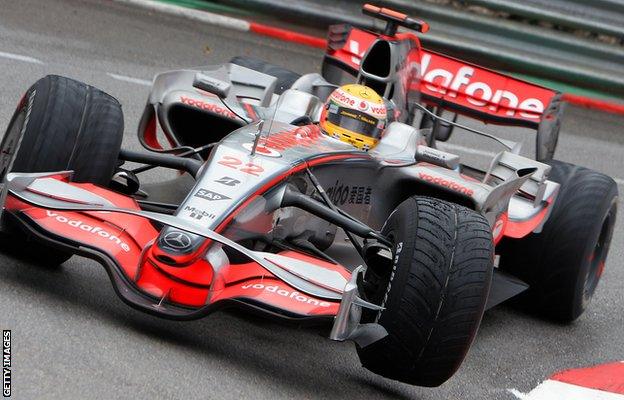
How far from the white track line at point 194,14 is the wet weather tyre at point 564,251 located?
7.29 m

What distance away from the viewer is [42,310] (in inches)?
223

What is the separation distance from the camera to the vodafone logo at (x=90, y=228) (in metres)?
5.78

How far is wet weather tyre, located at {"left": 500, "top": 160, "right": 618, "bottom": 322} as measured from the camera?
7.82 m

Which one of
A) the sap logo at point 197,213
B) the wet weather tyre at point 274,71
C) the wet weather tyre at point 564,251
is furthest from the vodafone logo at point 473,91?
the sap logo at point 197,213

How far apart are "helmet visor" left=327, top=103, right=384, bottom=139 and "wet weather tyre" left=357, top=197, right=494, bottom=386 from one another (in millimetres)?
1582

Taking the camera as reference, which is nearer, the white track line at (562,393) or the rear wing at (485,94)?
the white track line at (562,393)

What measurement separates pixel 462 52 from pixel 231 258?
29.4 ft

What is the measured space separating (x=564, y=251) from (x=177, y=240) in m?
3.00

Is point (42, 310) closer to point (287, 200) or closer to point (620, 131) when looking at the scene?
point (287, 200)

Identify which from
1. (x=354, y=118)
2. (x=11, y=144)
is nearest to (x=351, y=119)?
(x=354, y=118)

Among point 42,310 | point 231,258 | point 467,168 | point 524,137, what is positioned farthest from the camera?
point 524,137

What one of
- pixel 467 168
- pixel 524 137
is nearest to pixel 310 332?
pixel 467 168

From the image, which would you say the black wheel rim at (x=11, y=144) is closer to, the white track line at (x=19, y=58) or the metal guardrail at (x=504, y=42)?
the white track line at (x=19, y=58)

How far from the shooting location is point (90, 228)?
580cm
